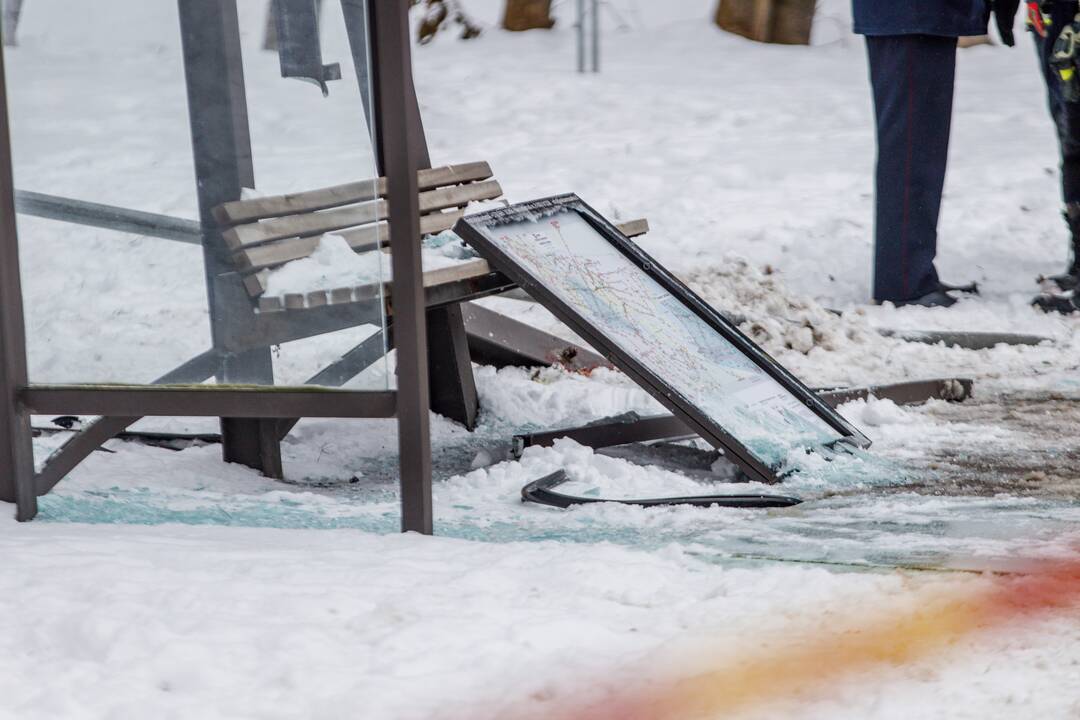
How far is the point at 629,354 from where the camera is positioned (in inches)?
148

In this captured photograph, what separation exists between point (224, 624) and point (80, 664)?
25cm

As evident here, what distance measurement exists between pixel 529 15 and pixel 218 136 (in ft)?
35.2

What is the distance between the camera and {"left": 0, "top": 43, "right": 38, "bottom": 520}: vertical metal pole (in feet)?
10.5

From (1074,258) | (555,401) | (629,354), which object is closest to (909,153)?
(1074,258)

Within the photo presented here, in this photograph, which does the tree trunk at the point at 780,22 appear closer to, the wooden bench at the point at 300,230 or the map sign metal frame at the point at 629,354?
the map sign metal frame at the point at 629,354

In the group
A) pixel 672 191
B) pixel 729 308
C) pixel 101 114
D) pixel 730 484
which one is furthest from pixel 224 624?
pixel 672 191

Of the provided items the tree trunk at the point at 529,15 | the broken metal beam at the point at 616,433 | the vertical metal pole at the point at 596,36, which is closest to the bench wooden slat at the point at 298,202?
the broken metal beam at the point at 616,433

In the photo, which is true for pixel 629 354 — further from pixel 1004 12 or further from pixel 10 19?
pixel 1004 12

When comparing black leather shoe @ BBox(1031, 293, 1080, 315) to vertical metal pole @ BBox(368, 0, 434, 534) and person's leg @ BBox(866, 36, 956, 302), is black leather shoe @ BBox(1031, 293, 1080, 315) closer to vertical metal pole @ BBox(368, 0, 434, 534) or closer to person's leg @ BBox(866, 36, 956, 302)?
person's leg @ BBox(866, 36, 956, 302)

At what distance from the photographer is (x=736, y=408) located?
3.87 meters

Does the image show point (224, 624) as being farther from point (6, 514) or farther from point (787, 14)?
point (787, 14)

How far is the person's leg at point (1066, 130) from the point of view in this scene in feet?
19.4

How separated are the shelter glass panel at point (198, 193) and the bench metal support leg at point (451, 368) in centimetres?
122

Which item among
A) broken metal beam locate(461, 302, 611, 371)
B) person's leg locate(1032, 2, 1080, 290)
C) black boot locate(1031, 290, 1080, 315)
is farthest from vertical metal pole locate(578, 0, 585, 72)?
broken metal beam locate(461, 302, 611, 371)
